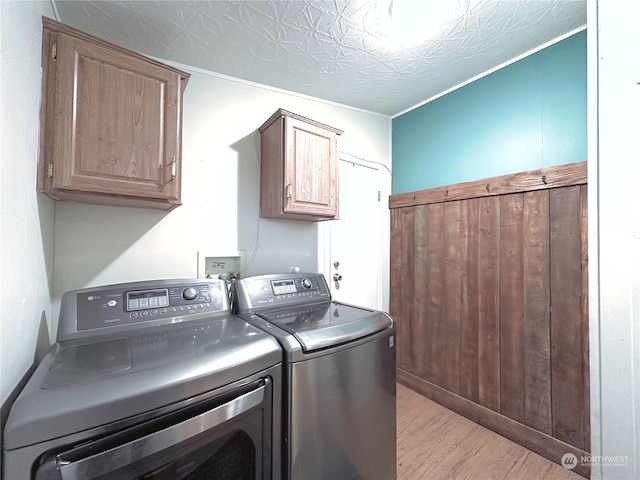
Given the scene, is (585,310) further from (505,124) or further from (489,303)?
(505,124)

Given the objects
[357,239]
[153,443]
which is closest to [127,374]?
[153,443]

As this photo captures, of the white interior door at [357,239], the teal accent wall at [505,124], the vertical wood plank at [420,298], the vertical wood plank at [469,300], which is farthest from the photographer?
the white interior door at [357,239]

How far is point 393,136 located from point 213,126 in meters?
1.63

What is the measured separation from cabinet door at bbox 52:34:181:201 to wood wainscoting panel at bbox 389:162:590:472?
1871 millimetres

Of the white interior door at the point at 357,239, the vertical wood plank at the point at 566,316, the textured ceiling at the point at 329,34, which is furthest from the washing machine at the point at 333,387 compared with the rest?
the textured ceiling at the point at 329,34

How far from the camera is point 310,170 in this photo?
183 centimetres

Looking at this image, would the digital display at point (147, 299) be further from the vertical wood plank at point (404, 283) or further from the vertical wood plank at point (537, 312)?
the vertical wood plank at point (537, 312)

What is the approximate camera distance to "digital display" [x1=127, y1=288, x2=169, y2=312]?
122 cm

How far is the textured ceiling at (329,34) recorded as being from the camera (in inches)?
54.5

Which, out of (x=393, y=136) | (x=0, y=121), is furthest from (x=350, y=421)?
(x=393, y=136)

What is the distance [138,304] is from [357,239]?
5.65 ft

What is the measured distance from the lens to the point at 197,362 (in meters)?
0.86

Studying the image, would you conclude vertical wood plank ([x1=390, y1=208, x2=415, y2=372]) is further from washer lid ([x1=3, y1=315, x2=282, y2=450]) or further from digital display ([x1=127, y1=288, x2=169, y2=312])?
digital display ([x1=127, y1=288, x2=169, y2=312])

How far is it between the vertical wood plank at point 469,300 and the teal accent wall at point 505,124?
31cm
